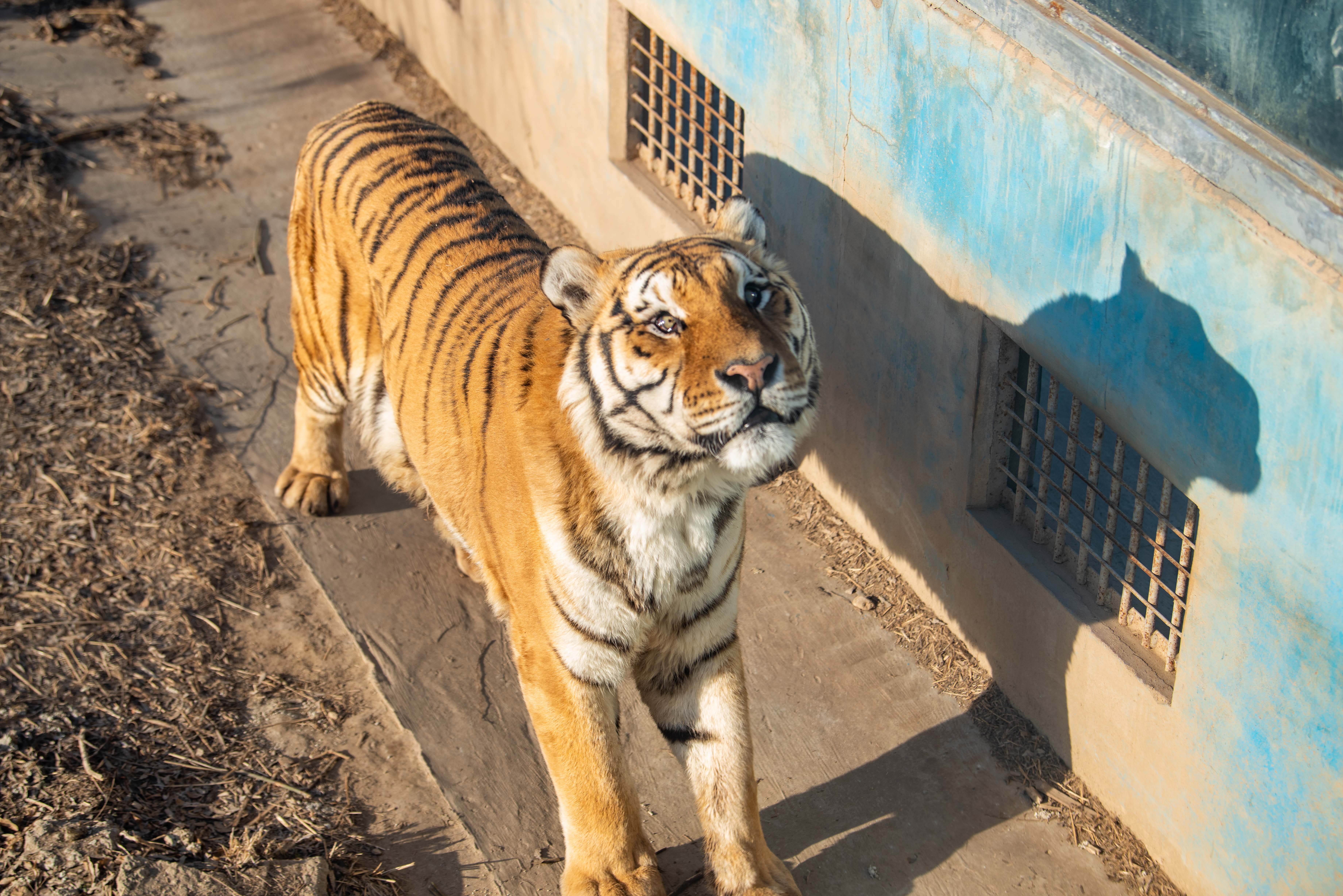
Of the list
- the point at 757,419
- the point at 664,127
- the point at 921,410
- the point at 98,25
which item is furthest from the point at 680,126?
the point at 98,25

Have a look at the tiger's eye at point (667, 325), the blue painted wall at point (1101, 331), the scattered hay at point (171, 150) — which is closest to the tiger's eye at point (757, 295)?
the tiger's eye at point (667, 325)

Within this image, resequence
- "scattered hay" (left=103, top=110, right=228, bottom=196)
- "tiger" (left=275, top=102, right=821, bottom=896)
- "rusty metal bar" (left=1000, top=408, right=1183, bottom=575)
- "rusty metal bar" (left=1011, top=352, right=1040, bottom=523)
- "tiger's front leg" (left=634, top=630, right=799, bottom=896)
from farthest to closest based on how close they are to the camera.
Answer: "scattered hay" (left=103, top=110, right=228, bottom=196)
"rusty metal bar" (left=1011, top=352, right=1040, bottom=523)
"tiger's front leg" (left=634, top=630, right=799, bottom=896)
"rusty metal bar" (left=1000, top=408, right=1183, bottom=575)
"tiger" (left=275, top=102, right=821, bottom=896)

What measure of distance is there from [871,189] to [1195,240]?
1332 mm

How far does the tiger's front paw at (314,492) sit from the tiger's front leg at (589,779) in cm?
172

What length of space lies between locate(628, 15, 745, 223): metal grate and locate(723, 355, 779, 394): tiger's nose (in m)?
2.13

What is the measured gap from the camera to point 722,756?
336 centimetres

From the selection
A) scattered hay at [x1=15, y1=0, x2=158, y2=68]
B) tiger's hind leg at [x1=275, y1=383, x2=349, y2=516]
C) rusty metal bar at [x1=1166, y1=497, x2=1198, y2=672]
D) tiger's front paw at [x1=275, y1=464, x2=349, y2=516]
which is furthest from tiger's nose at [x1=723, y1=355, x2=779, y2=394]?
scattered hay at [x1=15, y1=0, x2=158, y2=68]

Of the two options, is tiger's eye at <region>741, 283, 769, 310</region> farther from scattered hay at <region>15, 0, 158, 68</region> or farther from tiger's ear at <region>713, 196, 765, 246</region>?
scattered hay at <region>15, 0, 158, 68</region>

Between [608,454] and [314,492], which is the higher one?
[608,454]

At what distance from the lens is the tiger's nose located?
110 inches

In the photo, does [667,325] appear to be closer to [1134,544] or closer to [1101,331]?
[1101,331]

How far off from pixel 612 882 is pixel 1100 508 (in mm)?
2211

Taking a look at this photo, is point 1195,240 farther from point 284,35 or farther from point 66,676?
point 284,35

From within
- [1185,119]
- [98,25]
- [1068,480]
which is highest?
[1185,119]
